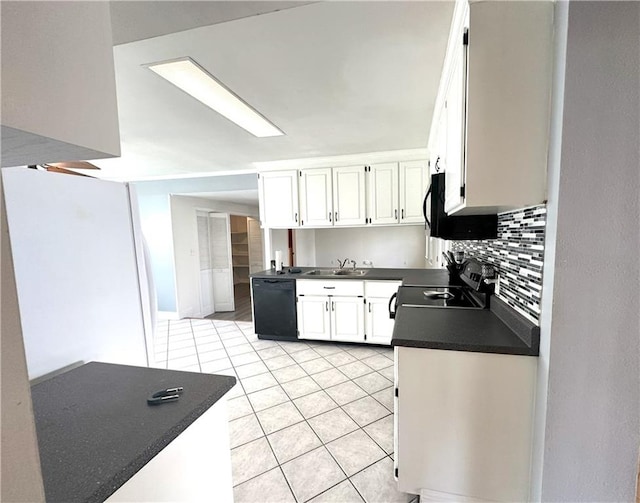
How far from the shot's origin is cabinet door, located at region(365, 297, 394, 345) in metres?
3.34

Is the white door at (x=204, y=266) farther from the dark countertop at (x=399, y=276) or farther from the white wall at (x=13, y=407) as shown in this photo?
the white wall at (x=13, y=407)

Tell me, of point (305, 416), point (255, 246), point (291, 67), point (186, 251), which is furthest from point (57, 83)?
point (255, 246)

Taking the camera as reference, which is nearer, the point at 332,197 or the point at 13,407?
the point at 13,407

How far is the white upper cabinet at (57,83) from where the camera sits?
1.47 ft

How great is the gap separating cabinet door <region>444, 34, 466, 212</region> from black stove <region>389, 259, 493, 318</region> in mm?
634

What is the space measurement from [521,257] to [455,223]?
556 mm

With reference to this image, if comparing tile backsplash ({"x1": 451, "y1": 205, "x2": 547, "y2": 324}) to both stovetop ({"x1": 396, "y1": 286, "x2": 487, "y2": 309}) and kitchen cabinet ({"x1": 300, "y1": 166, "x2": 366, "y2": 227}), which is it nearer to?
stovetop ({"x1": 396, "y1": 286, "x2": 487, "y2": 309})

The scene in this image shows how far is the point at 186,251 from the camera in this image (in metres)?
4.99

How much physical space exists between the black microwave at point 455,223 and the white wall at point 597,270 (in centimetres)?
79

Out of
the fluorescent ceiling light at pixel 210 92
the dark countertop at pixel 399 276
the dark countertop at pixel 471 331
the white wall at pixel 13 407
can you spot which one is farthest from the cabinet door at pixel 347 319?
Answer: the white wall at pixel 13 407

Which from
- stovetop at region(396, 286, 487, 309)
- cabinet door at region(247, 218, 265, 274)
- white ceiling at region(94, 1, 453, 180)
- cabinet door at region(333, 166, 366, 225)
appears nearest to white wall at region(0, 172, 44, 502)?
white ceiling at region(94, 1, 453, 180)

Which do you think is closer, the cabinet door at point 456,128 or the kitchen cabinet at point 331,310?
the cabinet door at point 456,128

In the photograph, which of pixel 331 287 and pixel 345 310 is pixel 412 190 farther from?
pixel 345 310

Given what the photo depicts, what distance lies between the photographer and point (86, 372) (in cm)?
116
